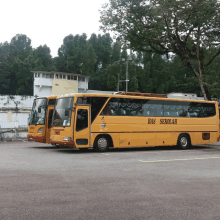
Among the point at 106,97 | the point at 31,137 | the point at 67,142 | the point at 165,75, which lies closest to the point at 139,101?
the point at 106,97

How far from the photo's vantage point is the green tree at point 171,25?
1029 inches

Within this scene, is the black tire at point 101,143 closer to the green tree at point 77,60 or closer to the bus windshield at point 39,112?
the bus windshield at point 39,112

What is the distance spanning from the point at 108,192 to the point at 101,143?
9344mm

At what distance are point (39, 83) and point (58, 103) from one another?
4850 centimetres

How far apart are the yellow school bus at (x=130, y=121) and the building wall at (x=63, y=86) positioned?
154 feet

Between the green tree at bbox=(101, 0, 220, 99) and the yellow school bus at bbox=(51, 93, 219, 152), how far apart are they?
897 cm

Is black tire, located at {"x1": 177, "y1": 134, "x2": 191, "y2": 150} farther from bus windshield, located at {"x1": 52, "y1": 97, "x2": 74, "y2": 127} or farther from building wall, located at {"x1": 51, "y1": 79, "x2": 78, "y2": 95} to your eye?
building wall, located at {"x1": 51, "y1": 79, "x2": 78, "y2": 95}

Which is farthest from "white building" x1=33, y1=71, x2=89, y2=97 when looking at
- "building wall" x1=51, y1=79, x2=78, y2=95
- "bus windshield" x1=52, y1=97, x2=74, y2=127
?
"bus windshield" x1=52, y1=97, x2=74, y2=127

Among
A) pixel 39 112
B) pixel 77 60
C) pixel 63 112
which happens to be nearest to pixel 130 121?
pixel 63 112

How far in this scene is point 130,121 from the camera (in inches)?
675

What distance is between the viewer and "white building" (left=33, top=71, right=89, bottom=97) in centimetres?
6429

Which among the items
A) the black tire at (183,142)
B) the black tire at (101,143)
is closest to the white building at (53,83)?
the black tire at (183,142)

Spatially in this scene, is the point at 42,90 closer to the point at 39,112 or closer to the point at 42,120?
the point at 39,112

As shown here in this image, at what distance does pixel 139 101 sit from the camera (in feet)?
58.2
